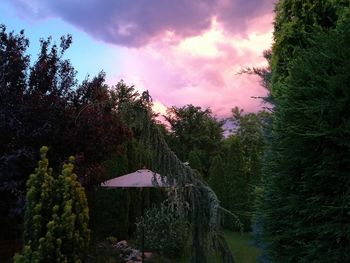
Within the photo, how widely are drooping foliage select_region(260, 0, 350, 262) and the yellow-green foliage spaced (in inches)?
81.4

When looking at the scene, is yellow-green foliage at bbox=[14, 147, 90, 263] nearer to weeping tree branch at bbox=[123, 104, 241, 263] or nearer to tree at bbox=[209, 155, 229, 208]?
weeping tree branch at bbox=[123, 104, 241, 263]

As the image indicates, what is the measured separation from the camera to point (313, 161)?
3139 millimetres

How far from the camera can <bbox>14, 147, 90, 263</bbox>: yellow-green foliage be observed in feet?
14.4

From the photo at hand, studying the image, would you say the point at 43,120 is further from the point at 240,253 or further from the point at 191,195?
the point at 240,253

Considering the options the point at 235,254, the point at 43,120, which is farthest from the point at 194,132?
the point at 43,120

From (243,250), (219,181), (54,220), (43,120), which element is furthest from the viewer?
(219,181)

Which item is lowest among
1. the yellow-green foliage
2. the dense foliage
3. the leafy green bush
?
the leafy green bush

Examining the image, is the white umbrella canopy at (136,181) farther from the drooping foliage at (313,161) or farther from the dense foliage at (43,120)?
the drooping foliage at (313,161)

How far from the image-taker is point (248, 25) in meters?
6.65

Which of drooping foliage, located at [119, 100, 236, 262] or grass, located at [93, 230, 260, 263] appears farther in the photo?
grass, located at [93, 230, 260, 263]

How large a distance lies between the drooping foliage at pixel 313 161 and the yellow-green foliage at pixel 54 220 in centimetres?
207

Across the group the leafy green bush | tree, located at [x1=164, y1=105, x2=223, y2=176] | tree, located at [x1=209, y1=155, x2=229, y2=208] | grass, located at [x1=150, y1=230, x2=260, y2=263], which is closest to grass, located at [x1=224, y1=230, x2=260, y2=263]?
grass, located at [x1=150, y1=230, x2=260, y2=263]

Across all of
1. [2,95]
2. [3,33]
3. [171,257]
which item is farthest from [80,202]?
[171,257]

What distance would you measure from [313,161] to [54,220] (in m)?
2.73
